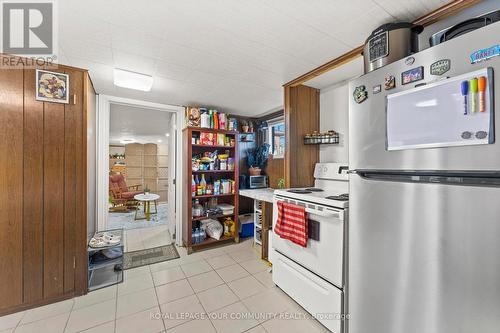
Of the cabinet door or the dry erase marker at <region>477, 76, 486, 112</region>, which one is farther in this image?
the cabinet door

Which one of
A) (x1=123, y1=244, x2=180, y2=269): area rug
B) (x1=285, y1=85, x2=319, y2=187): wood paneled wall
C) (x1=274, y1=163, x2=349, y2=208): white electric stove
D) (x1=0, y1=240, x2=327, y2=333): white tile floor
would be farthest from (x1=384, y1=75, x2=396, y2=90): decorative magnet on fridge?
(x1=123, y1=244, x2=180, y2=269): area rug

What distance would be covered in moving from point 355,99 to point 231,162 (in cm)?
242

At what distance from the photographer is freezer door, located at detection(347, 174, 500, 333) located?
0.79m

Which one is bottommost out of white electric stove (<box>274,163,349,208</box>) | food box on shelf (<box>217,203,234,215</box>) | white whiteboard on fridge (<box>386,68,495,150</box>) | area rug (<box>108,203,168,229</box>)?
area rug (<box>108,203,168,229</box>)

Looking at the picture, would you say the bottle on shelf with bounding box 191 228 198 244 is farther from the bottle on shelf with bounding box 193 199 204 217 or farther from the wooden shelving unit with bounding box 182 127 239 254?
the bottle on shelf with bounding box 193 199 204 217

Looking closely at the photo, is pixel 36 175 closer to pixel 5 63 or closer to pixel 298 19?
pixel 5 63

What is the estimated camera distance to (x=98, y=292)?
2.06 metres

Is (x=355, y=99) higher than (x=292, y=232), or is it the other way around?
(x=355, y=99)

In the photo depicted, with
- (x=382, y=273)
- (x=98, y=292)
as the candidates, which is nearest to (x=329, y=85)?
(x=382, y=273)

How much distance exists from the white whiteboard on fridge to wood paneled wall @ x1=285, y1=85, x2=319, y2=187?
4.38ft

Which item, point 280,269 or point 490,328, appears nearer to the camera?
point 490,328

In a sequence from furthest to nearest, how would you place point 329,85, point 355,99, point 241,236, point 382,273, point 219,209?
point 241,236
point 219,209
point 329,85
point 355,99
point 382,273

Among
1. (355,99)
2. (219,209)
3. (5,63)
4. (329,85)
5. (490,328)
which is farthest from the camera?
(219,209)

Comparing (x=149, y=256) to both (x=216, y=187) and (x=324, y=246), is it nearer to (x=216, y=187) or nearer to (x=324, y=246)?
(x=216, y=187)
